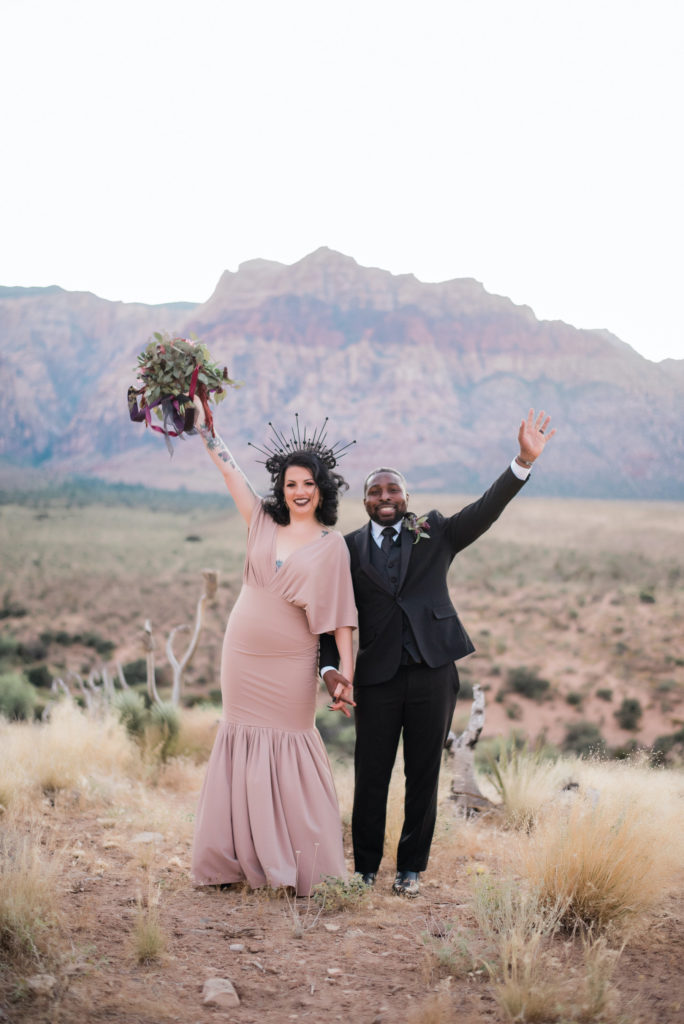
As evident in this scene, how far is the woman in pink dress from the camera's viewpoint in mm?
4289

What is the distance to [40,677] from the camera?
19.8 meters

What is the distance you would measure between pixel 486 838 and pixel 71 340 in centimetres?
12564

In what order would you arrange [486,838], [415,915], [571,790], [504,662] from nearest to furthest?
[415,915], [486,838], [571,790], [504,662]

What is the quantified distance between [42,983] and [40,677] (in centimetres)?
1805

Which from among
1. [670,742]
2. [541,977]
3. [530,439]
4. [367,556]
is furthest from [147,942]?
[670,742]

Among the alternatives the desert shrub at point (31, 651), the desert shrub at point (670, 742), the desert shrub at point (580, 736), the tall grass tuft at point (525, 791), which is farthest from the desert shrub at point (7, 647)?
the tall grass tuft at point (525, 791)

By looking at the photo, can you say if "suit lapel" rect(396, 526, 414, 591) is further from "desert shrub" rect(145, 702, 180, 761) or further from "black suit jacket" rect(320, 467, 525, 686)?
"desert shrub" rect(145, 702, 180, 761)

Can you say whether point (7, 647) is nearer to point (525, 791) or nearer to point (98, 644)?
point (98, 644)

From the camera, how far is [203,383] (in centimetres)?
471

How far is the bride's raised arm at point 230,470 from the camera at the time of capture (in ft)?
15.0

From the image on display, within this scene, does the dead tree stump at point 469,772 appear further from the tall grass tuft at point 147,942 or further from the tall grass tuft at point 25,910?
the tall grass tuft at point 25,910

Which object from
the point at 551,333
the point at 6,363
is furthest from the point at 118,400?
the point at 551,333

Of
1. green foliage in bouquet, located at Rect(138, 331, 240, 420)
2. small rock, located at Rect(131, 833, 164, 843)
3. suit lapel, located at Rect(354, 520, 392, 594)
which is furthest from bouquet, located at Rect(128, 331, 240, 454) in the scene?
small rock, located at Rect(131, 833, 164, 843)

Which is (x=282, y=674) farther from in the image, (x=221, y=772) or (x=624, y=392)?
(x=624, y=392)
